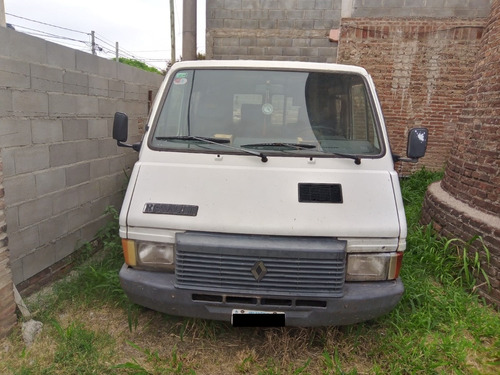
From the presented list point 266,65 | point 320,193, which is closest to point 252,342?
point 320,193

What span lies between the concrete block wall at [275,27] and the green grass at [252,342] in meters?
6.08

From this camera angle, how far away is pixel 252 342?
280cm

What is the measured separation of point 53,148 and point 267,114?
2122mm

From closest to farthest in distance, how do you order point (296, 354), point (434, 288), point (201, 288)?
point (201, 288) < point (296, 354) < point (434, 288)

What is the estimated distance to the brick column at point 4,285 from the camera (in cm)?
262

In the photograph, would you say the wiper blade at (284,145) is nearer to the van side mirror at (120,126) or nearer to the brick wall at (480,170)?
the van side mirror at (120,126)

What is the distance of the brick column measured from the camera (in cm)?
262

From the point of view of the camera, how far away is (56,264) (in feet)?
12.0

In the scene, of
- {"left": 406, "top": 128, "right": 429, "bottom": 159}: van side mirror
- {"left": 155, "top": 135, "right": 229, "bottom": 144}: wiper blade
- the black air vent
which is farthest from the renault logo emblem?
{"left": 406, "top": 128, "right": 429, "bottom": 159}: van side mirror

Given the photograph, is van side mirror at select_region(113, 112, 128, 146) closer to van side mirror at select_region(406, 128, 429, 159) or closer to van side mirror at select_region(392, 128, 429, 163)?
van side mirror at select_region(392, 128, 429, 163)

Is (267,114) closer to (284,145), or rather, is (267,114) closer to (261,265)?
(284,145)

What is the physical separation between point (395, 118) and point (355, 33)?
6.13ft

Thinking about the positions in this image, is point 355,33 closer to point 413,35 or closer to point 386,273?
point 413,35

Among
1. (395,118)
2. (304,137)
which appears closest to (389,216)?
(304,137)
